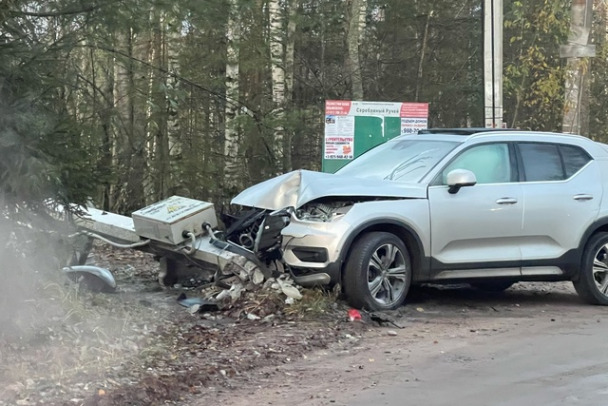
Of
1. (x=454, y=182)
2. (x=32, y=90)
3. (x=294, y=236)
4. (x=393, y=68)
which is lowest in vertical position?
(x=294, y=236)

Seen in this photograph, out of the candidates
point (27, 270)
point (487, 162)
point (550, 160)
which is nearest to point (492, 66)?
point (550, 160)

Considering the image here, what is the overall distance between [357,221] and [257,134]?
6853mm

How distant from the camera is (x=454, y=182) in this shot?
8.63 m

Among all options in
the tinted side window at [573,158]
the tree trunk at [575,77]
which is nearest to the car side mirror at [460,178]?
the tinted side window at [573,158]

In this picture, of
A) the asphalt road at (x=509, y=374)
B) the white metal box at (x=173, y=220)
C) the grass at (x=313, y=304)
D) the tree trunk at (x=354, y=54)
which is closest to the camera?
the asphalt road at (x=509, y=374)

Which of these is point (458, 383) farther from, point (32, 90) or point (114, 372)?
point (32, 90)

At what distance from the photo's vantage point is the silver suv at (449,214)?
834cm

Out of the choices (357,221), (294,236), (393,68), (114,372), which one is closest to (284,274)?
(294,236)

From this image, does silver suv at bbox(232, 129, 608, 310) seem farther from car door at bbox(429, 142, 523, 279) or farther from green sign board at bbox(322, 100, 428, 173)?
green sign board at bbox(322, 100, 428, 173)

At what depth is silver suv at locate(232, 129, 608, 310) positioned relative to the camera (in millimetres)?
8336

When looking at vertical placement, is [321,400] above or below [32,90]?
below

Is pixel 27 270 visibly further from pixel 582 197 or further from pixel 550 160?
pixel 582 197

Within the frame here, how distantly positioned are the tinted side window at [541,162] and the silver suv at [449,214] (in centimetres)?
2

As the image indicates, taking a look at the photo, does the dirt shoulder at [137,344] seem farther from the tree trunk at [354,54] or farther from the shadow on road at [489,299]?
the tree trunk at [354,54]
